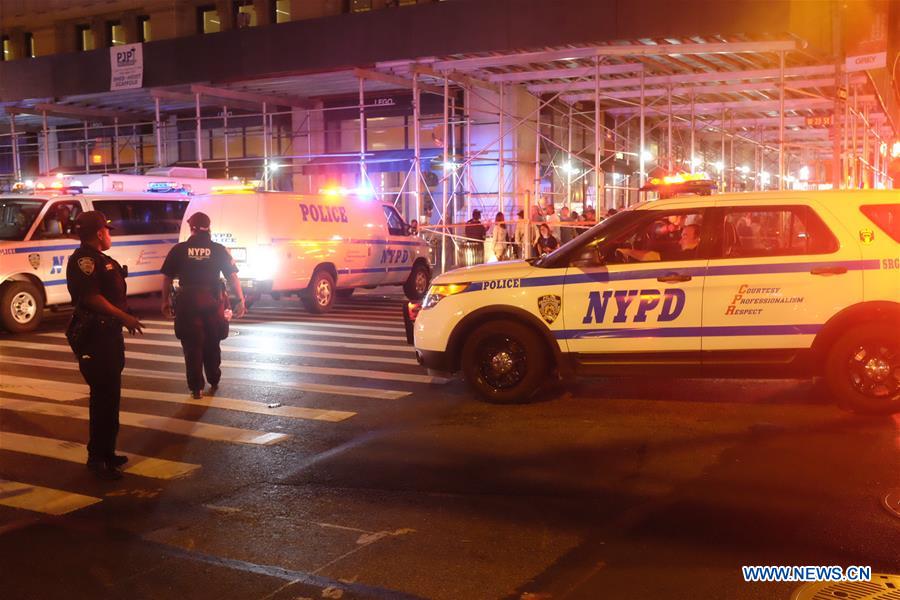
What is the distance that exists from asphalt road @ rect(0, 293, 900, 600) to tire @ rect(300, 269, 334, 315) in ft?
22.7

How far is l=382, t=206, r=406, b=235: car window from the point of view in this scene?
754 inches

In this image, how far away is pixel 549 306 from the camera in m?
8.26

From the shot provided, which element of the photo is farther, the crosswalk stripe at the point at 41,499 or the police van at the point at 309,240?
the police van at the point at 309,240

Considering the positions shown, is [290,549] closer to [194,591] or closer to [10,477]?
[194,591]

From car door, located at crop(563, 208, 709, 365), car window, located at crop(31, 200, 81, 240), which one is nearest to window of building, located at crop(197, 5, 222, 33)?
car window, located at crop(31, 200, 81, 240)

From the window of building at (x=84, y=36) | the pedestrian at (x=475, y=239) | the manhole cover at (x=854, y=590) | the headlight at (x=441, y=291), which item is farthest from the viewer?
the window of building at (x=84, y=36)

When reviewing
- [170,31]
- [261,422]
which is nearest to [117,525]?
[261,422]

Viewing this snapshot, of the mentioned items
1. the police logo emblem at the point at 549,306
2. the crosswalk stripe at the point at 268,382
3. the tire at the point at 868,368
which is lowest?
the crosswalk stripe at the point at 268,382

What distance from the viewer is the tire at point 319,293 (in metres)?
16.8

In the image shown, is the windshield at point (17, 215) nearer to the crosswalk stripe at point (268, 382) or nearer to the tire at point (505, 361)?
the crosswalk stripe at point (268, 382)

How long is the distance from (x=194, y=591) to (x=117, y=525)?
1.22m

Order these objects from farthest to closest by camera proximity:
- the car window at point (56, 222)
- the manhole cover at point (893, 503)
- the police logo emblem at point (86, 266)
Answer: the car window at point (56, 222) → the police logo emblem at point (86, 266) → the manhole cover at point (893, 503)

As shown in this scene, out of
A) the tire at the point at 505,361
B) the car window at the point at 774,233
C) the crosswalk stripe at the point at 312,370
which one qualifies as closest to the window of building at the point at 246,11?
the crosswalk stripe at the point at 312,370

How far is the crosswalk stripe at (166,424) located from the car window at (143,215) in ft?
24.5
